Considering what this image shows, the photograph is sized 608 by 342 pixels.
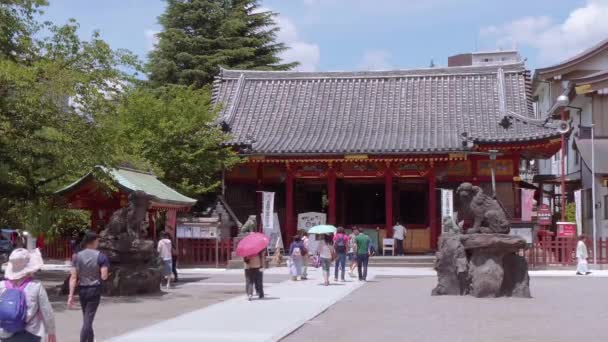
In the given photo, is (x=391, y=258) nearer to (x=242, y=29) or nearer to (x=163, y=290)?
(x=163, y=290)

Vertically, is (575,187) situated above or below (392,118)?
below

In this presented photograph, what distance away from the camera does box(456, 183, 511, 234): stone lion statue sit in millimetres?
18312

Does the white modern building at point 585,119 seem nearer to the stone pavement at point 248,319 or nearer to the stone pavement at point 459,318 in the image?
the stone pavement at point 459,318

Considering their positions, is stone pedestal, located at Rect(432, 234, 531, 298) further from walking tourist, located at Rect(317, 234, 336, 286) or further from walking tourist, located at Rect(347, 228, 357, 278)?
walking tourist, located at Rect(347, 228, 357, 278)

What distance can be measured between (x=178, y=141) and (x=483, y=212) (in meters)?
15.3

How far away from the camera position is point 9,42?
1773 centimetres

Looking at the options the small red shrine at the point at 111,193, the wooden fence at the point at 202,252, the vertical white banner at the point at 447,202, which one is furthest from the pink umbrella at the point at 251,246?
the vertical white banner at the point at 447,202

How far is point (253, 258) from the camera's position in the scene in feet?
55.7

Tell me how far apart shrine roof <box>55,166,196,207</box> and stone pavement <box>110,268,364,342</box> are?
178 inches

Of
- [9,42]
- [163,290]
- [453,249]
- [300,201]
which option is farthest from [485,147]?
[9,42]

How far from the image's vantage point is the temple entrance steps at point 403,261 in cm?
2981

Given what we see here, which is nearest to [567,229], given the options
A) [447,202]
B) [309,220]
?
[447,202]

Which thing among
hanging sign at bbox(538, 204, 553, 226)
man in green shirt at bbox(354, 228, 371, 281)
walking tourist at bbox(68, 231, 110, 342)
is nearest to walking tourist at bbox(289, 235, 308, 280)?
man in green shirt at bbox(354, 228, 371, 281)

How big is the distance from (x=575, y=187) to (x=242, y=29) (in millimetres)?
23194
